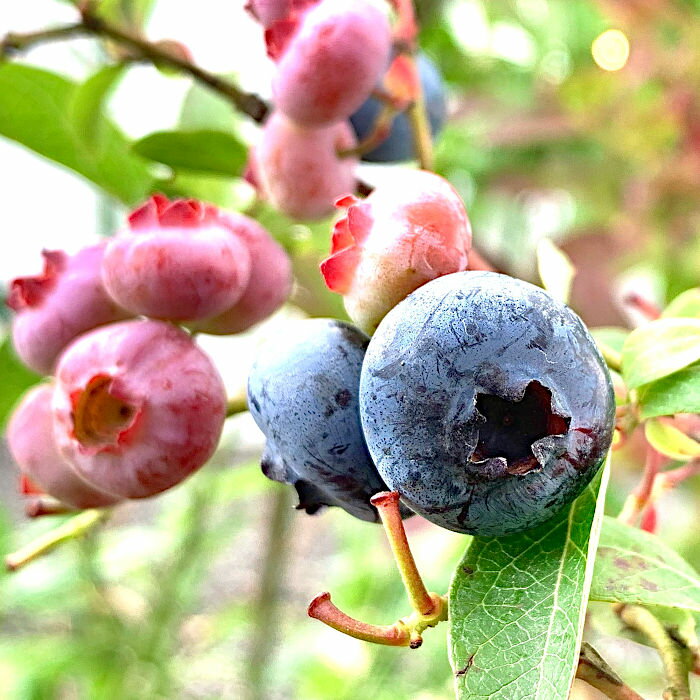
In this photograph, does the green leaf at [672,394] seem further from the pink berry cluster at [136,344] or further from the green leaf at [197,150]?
the green leaf at [197,150]

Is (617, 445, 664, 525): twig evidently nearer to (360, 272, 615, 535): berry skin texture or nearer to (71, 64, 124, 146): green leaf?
(360, 272, 615, 535): berry skin texture

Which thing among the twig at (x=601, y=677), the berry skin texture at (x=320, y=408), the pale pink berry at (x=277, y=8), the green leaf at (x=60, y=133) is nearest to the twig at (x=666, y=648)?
the twig at (x=601, y=677)

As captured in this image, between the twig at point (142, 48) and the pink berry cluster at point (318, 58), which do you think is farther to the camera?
the twig at point (142, 48)

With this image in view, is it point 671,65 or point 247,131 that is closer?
point 247,131

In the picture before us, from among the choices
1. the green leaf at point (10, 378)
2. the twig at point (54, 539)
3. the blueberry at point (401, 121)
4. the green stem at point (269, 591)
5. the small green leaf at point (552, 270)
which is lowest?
the green stem at point (269, 591)

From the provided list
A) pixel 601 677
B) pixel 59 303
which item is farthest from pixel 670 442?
pixel 59 303

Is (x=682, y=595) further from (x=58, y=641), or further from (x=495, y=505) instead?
(x=58, y=641)

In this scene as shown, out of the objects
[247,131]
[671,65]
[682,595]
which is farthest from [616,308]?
[682,595]
